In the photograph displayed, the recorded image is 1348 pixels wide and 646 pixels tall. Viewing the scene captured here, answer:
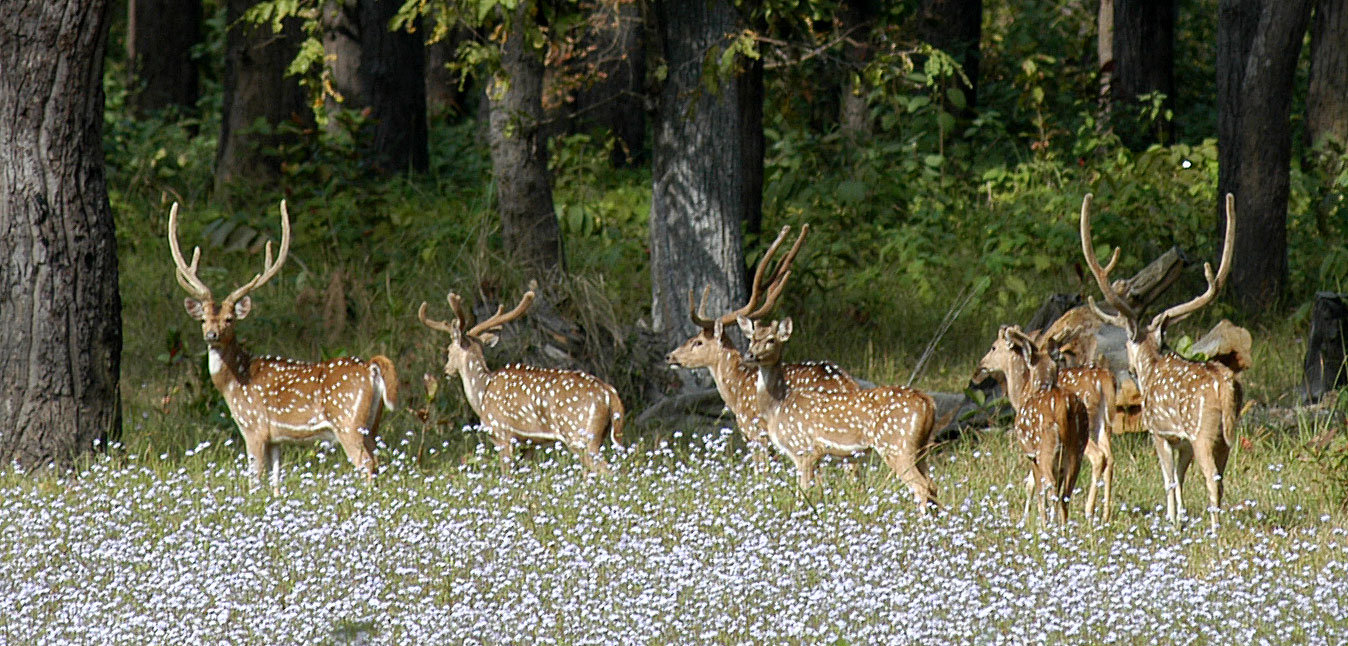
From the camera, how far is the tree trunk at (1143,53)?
1750 cm

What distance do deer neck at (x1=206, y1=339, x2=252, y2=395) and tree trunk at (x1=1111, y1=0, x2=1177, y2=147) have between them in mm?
10976

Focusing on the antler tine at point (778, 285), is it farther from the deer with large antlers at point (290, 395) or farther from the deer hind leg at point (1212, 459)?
the deer hind leg at point (1212, 459)

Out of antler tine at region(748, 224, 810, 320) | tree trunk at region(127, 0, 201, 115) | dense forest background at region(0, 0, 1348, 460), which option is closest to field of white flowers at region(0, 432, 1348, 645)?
antler tine at region(748, 224, 810, 320)

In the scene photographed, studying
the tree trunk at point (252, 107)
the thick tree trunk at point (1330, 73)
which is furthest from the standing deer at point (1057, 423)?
the tree trunk at point (252, 107)

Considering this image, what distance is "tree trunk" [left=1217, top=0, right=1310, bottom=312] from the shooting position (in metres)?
11.9

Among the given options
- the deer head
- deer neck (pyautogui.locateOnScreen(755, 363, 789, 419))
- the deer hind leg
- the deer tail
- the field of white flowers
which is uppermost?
the deer head

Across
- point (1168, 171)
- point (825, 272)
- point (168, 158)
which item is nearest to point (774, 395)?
point (825, 272)

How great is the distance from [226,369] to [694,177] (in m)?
3.32

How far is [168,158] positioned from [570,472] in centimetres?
1065

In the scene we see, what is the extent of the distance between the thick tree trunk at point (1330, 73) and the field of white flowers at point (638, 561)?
24.7ft

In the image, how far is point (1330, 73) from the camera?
50.9ft

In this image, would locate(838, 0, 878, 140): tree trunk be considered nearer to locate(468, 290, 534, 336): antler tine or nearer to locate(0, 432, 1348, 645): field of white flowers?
locate(468, 290, 534, 336): antler tine

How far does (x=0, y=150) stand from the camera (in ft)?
28.7

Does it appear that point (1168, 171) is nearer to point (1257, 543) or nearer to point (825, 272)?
point (825, 272)
